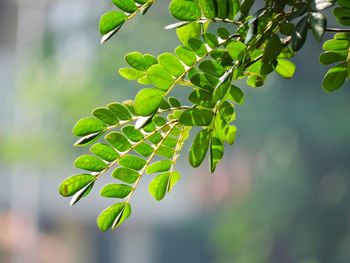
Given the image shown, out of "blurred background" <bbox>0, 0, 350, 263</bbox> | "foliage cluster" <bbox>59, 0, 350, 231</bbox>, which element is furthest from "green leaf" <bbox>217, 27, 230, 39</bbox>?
"blurred background" <bbox>0, 0, 350, 263</bbox>

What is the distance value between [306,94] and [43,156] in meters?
1.01

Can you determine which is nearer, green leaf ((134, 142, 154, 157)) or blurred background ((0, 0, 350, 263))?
green leaf ((134, 142, 154, 157))

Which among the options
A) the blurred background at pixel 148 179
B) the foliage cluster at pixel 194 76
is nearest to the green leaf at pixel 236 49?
the foliage cluster at pixel 194 76

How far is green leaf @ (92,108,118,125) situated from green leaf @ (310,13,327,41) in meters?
0.10

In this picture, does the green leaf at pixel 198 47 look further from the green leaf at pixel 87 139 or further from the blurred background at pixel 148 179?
the blurred background at pixel 148 179

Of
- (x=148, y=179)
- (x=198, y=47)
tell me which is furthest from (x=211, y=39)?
(x=148, y=179)

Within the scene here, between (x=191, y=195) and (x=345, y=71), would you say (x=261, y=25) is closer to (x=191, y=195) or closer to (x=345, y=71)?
(x=345, y=71)

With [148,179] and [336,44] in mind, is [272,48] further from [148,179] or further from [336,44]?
[148,179]

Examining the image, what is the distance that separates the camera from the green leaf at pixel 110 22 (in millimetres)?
263

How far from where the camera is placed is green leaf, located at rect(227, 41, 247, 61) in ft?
0.82

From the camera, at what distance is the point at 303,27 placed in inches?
8.9

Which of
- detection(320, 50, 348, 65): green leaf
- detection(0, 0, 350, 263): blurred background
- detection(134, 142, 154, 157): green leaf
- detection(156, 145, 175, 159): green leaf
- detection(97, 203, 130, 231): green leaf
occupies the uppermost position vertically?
detection(320, 50, 348, 65): green leaf

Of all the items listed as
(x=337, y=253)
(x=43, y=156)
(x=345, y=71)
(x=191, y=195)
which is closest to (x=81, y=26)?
(x=43, y=156)

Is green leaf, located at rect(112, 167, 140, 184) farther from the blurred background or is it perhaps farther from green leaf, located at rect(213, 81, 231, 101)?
the blurred background
